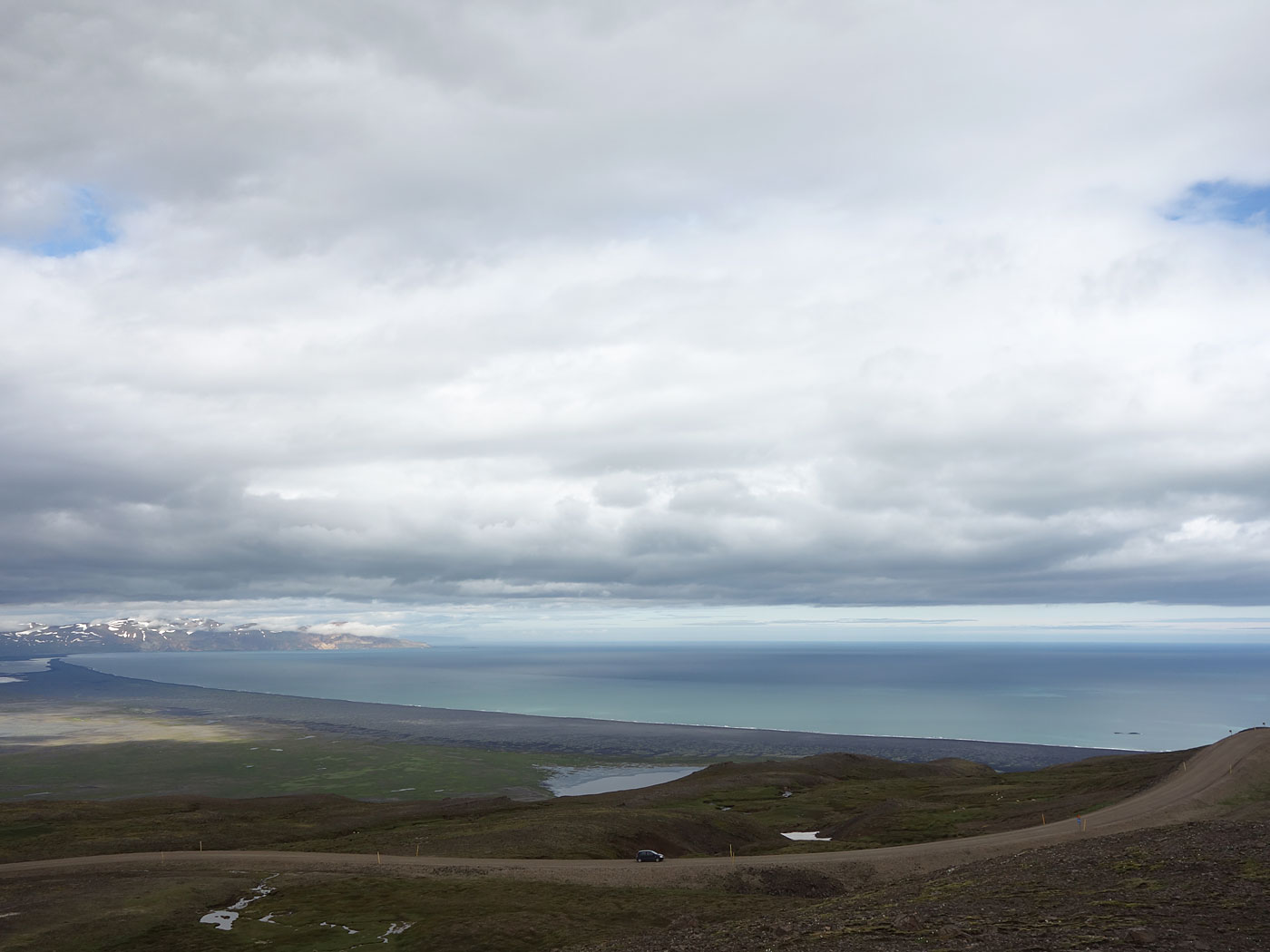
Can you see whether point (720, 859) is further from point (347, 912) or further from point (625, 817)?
point (347, 912)

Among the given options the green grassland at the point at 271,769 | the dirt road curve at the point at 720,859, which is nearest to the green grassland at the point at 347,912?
the dirt road curve at the point at 720,859

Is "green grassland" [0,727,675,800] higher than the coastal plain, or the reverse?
the coastal plain

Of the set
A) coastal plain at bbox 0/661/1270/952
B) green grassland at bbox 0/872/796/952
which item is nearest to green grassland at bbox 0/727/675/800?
coastal plain at bbox 0/661/1270/952

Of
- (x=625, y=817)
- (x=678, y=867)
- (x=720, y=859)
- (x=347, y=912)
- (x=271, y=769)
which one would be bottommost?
(x=271, y=769)

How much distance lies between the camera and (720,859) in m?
61.4

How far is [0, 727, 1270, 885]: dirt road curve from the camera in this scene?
5662cm

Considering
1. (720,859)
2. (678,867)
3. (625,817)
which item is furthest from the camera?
(625,817)

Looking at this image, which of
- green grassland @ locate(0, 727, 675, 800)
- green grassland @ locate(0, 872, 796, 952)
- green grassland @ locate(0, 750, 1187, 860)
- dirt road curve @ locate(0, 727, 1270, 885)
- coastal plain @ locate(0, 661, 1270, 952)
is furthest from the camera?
green grassland @ locate(0, 727, 675, 800)

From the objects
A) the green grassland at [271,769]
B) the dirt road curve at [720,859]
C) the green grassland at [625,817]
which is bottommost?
the green grassland at [271,769]

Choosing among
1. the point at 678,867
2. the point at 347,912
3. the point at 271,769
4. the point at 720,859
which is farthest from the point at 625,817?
the point at 271,769

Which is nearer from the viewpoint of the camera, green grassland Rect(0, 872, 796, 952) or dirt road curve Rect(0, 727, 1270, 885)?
green grassland Rect(0, 872, 796, 952)

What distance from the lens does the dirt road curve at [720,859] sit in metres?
56.6

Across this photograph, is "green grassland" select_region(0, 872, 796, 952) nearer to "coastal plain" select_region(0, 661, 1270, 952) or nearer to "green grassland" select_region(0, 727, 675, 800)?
"coastal plain" select_region(0, 661, 1270, 952)

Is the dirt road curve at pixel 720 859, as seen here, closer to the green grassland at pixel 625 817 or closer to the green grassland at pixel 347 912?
the green grassland at pixel 347 912
